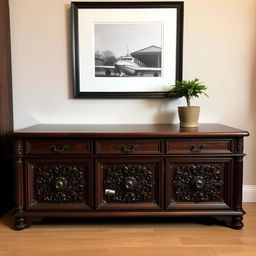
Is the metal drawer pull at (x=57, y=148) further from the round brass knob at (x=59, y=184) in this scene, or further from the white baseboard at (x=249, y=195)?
the white baseboard at (x=249, y=195)

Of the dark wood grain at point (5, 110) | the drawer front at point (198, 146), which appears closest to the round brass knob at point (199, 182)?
the drawer front at point (198, 146)

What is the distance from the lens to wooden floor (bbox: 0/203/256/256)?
5.51ft

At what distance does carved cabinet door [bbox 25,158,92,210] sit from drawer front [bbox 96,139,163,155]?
16 cm

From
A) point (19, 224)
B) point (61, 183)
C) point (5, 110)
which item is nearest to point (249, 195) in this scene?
point (61, 183)

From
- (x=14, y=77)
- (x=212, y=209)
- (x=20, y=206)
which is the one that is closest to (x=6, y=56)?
(x=14, y=77)

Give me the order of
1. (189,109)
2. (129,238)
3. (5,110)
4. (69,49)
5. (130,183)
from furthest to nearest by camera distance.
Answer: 1. (69,49)
2. (5,110)
3. (189,109)
4. (130,183)
5. (129,238)

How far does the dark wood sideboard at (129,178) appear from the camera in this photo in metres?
1.93

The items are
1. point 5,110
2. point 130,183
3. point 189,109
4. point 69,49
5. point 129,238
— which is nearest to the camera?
point 129,238

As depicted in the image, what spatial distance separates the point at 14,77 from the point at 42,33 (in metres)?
0.43

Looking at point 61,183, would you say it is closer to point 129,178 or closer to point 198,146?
point 129,178

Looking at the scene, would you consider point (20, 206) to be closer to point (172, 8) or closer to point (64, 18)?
point (64, 18)

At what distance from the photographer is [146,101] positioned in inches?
94.3

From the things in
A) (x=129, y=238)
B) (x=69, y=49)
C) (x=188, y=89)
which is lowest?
(x=129, y=238)

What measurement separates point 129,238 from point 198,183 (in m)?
0.58
